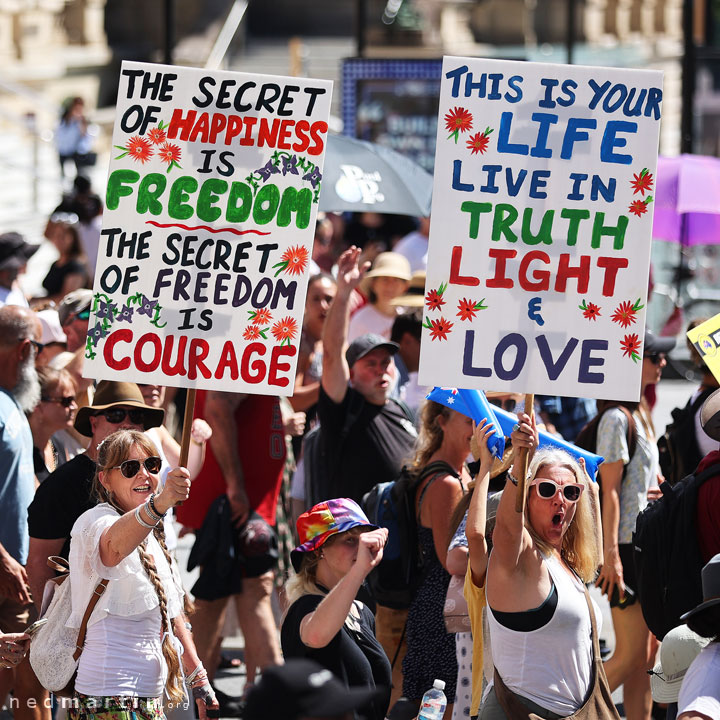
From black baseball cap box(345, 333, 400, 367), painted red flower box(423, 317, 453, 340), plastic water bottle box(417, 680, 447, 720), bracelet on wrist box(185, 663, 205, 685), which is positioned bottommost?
plastic water bottle box(417, 680, 447, 720)

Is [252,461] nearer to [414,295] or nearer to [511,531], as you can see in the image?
[414,295]

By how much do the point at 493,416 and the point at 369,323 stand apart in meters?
3.75

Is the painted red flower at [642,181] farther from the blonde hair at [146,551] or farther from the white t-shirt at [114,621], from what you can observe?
the white t-shirt at [114,621]

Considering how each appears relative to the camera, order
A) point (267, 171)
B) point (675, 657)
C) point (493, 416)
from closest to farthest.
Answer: point (675, 657) → point (267, 171) → point (493, 416)

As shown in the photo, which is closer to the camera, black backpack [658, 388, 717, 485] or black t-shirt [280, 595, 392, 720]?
black t-shirt [280, 595, 392, 720]

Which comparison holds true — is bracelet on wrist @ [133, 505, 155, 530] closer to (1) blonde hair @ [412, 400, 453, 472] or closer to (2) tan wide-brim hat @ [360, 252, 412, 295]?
(1) blonde hair @ [412, 400, 453, 472]

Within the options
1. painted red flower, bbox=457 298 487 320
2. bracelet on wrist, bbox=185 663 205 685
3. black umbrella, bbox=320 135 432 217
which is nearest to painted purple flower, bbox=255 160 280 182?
painted red flower, bbox=457 298 487 320

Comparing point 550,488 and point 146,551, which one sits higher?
point 550,488

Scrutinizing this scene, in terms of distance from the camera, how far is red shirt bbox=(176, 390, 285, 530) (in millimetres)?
6980

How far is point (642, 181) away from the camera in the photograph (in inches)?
192

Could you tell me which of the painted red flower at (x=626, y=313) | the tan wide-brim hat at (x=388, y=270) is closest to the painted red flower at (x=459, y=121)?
the painted red flower at (x=626, y=313)

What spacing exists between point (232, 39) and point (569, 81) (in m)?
27.9

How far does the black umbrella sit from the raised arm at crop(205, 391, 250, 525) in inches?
76.9

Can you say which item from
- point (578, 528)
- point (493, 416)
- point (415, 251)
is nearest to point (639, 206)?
point (493, 416)
